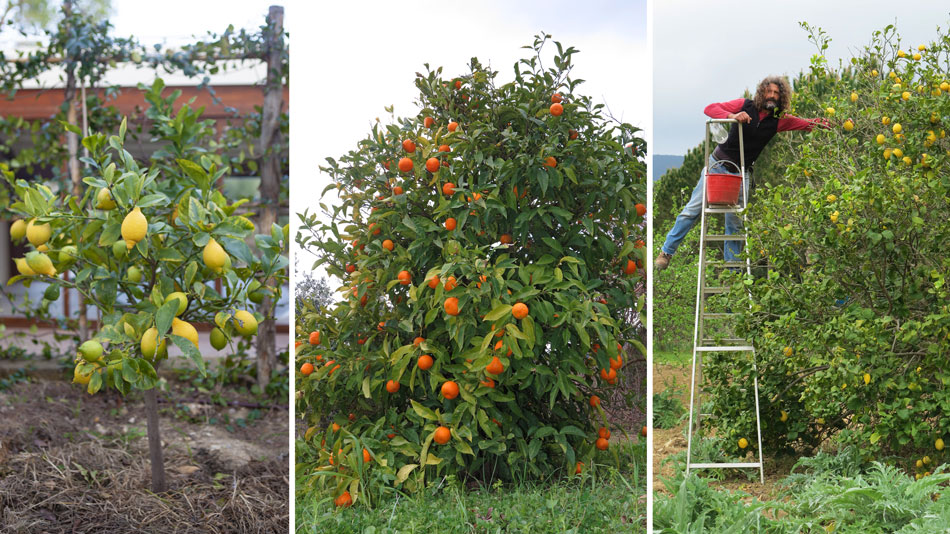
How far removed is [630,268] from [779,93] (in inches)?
57.8

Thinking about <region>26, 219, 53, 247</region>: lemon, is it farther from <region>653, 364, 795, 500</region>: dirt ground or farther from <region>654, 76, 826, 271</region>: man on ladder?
<region>654, 76, 826, 271</region>: man on ladder

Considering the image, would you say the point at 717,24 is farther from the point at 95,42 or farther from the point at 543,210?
the point at 95,42

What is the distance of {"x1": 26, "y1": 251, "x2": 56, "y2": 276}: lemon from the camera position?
1768 mm

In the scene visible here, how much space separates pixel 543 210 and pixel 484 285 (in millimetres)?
227

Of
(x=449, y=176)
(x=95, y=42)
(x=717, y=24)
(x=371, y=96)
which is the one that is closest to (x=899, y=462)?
(x=717, y=24)

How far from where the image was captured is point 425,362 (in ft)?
5.48

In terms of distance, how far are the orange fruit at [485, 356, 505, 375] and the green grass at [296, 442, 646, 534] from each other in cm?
31

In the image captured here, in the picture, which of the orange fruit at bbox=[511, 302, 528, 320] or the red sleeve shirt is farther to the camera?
the red sleeve shirt

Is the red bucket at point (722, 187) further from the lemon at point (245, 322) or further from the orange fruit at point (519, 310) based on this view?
the lemon at point (245, 322)

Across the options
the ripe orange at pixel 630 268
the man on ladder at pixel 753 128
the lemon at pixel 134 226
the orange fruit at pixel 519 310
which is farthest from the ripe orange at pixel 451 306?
the man on ladder at pixel 753 128

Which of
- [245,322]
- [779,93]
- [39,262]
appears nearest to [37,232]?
[39,262]

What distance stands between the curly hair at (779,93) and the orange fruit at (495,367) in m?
1.74

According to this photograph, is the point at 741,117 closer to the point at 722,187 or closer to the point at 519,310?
the point at 722,187

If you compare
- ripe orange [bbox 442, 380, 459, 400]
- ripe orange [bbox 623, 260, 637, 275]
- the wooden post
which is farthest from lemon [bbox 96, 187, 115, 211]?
the wooden post
